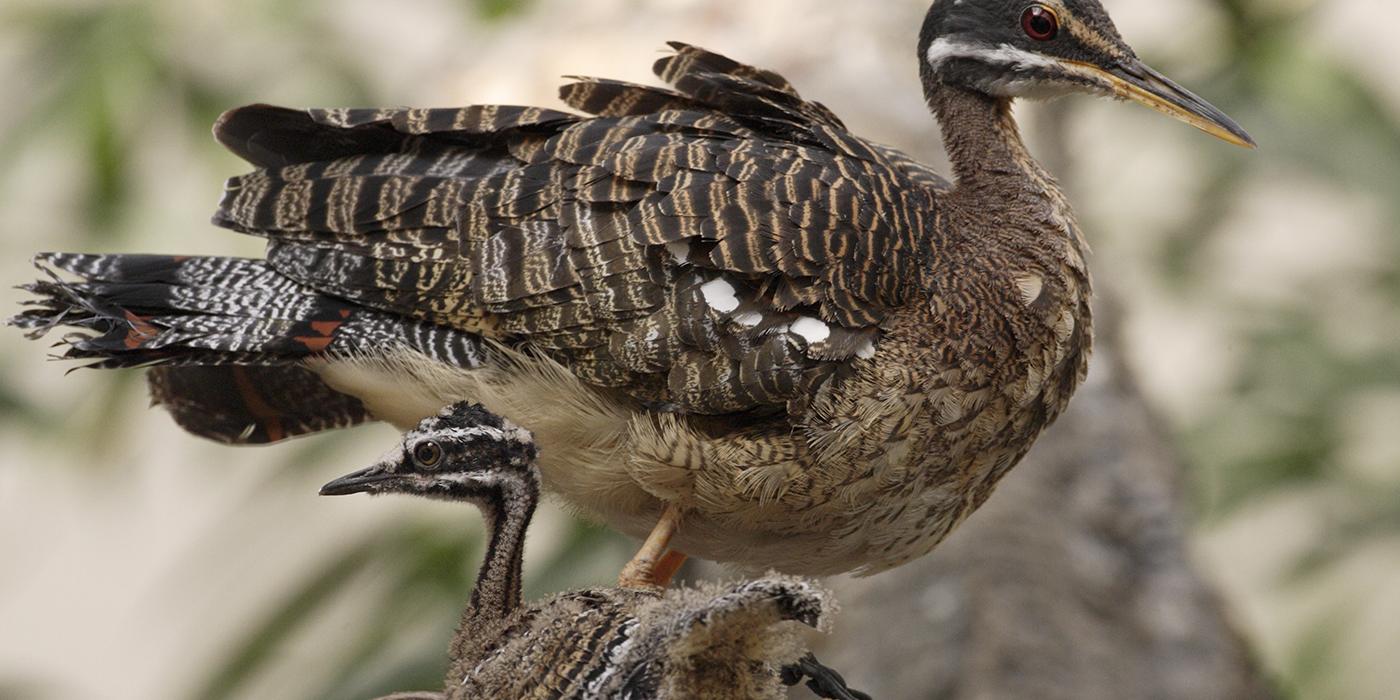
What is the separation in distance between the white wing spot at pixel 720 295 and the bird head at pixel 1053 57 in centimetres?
95

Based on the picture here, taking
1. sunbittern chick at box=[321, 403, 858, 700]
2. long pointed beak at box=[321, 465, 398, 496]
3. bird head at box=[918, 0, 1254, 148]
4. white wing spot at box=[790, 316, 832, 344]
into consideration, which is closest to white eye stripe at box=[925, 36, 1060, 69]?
bird head at box=[918, 0, 1254, 148]

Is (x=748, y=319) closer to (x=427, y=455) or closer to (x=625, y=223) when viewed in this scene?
(x=625, y=223)

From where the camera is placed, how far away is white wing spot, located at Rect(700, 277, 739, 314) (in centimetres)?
390

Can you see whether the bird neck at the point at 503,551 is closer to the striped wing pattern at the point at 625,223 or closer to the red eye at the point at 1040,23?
the striped wing pattern at the point at 625,223

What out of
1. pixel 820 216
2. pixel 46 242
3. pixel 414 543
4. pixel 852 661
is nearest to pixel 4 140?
pixel 46 242

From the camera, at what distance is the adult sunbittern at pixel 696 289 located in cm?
391

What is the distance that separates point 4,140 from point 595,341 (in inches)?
224

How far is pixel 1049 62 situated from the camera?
4.26 metres

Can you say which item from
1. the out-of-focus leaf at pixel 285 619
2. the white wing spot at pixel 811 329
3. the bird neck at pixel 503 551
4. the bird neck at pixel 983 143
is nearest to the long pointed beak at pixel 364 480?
the bird neck at pixel 503 551

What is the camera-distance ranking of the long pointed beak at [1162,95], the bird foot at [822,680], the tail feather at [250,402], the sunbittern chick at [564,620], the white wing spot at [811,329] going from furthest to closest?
1. the tail feather at [250,402]
2. the long pointed beak at [1162,95]
3. the white wing spot at [811,329]
4. the bird foot at [822,680]
5. the sunbittern chick at [564,620]

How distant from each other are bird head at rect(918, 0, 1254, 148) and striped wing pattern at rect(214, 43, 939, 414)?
1.14 ft

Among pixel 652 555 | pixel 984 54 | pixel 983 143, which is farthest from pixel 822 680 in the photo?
pixel 984 54

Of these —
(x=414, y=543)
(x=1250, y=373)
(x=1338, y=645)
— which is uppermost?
(x=1250, y=373)

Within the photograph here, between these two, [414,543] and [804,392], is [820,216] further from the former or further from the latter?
[414,543]
